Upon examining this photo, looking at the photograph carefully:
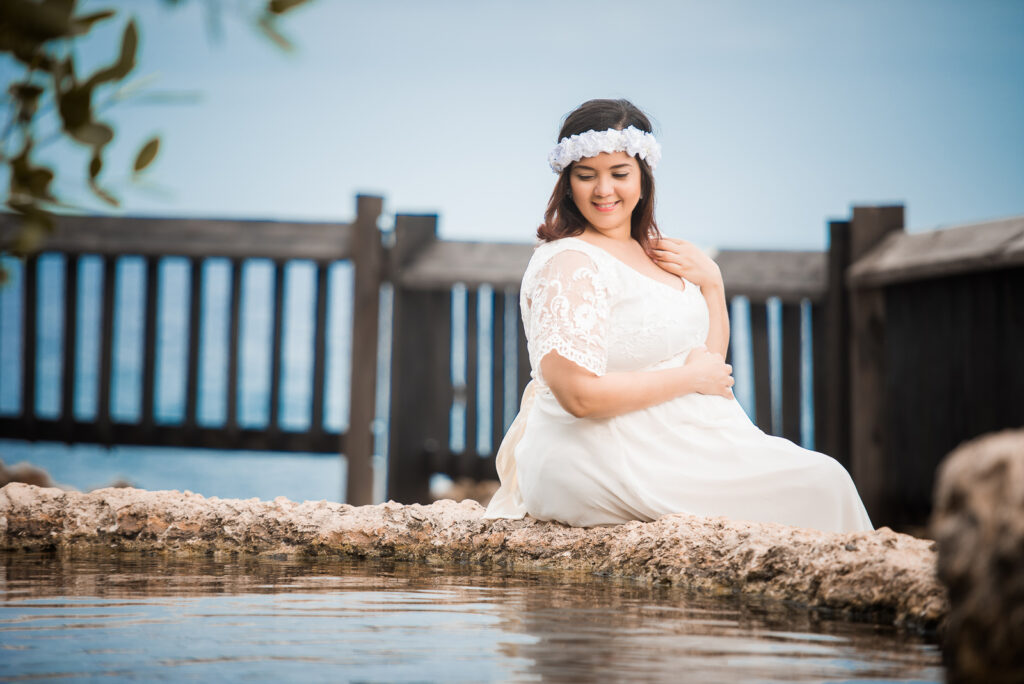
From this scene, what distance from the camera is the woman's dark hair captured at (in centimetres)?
348

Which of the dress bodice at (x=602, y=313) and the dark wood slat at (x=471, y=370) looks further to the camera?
the dark wood slat at (x=471, y=370)

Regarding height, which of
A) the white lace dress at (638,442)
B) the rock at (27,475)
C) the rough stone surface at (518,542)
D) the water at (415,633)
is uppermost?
the white lace dress at (638,442)

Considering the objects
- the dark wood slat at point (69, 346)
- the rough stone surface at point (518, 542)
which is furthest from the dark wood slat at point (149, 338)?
the rough stone surface at point (518, 542)

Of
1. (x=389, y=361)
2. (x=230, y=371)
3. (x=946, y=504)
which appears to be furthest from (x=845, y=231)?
(x=946, y=504)

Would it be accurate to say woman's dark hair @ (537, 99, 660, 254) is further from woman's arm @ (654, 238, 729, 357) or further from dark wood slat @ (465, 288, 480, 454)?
dark wood slat @ (465, 288, 480, 454)

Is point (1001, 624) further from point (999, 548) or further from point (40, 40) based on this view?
point (40, 40)

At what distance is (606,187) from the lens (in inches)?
136

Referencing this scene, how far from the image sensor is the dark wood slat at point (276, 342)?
5.89m

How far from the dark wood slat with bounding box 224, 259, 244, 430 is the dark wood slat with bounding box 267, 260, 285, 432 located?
7.4 inches

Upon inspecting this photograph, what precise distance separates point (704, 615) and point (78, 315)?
4.65 m

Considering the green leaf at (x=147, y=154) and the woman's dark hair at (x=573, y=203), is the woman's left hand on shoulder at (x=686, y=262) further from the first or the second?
the green leaf at (x=147, y=154)

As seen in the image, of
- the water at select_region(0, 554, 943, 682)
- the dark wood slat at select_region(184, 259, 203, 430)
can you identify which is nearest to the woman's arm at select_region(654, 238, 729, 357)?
the water at select_region(0, 554, 943, 682)

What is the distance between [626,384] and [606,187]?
26.9 inches

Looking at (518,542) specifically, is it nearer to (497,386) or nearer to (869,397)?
(497,386)
